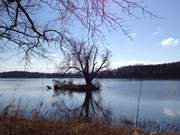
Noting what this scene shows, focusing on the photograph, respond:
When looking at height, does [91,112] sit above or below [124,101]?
below

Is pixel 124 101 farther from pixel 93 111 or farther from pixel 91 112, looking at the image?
pixel 93 111

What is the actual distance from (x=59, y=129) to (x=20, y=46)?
270 centimetres

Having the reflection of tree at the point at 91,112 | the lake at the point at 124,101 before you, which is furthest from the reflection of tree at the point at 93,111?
the lake at the point at 124,101

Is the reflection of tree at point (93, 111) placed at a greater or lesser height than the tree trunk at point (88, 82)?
lesser

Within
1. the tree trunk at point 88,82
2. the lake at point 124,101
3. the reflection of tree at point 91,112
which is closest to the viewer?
the reflection of tree at point 91,112

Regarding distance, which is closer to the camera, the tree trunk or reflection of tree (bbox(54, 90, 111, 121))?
reflection of tree (bbox(54, 90, 111, 121))

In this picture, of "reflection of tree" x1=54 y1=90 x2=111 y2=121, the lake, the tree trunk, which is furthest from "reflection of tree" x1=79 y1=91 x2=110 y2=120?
the tree trunk

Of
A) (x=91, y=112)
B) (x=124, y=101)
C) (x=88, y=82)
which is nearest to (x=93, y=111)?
(x=91, y=112)

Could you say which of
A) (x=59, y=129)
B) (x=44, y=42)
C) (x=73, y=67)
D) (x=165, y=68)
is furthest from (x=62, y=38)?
(x=165, y=68)

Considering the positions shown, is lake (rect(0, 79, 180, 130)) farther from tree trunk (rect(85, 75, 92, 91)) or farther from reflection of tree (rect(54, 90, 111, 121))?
tree trunk (rect(85, 75, 92, 91))

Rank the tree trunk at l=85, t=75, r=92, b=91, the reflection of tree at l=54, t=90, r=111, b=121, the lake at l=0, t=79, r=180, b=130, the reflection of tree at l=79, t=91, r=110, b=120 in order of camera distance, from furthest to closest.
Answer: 1. the tree trunk at l=85, t=75, r=92, b=91
2. the lake at l=0, t=79, r=180, b=130
3. the reflection of tree at l=79, t=91, r=110, b=120
4. the reflection of tree at l=54, t=90, r=111, b=121

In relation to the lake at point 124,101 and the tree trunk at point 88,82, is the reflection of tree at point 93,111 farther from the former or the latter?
the tree trunk at point 88,82

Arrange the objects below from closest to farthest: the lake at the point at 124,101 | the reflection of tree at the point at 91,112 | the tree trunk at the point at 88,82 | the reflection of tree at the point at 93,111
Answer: the reflection of tree at the point at 91,112 → the reflection of tree at the point at 93,111 → the lake at the point at 124,101 → the tree trunk at the point at 88,82

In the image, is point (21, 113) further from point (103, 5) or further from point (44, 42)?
point (103, 5)
